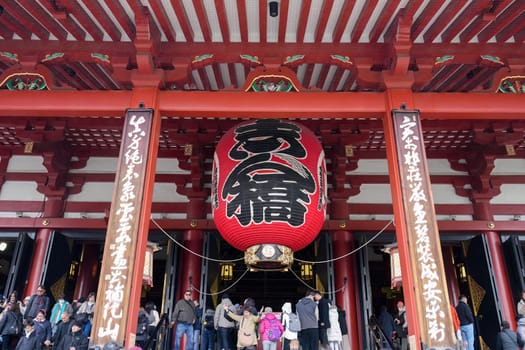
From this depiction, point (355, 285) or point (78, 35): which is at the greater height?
point (78, 35)

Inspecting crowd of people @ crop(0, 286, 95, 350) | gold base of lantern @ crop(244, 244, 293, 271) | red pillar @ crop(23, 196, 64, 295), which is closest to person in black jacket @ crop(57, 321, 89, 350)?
crowd of people @ crop(0, 286, 95, 350)

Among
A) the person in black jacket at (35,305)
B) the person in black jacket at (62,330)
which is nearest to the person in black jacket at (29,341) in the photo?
the person in black jacket at (62,330)

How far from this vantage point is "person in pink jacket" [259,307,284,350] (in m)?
6.01

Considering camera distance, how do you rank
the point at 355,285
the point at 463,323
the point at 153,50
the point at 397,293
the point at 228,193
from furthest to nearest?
1. the point at 397,293
2. the point at 355,285
3. the point at 463,323
4. the point at 153,50
5. the point at 228,193

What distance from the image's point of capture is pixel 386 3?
17.4 ft

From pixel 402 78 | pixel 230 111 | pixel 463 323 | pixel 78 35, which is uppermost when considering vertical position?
pixel 78 35

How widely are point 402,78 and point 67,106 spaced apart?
4.37 m

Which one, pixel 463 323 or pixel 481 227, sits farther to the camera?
pixel 481 227

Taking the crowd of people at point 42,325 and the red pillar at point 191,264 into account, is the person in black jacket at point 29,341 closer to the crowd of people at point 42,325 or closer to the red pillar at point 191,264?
the crowd of people at point 42,325

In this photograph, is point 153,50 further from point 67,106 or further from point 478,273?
point 478,273

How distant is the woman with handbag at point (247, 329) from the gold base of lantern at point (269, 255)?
1275 millimetres

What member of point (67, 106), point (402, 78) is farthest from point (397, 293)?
point (67, 106)

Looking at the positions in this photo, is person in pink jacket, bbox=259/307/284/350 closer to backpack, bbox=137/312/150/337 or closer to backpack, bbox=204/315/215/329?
backpack, bbox=204/315/215/329

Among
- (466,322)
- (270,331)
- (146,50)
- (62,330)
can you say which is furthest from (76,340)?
(466,322)
